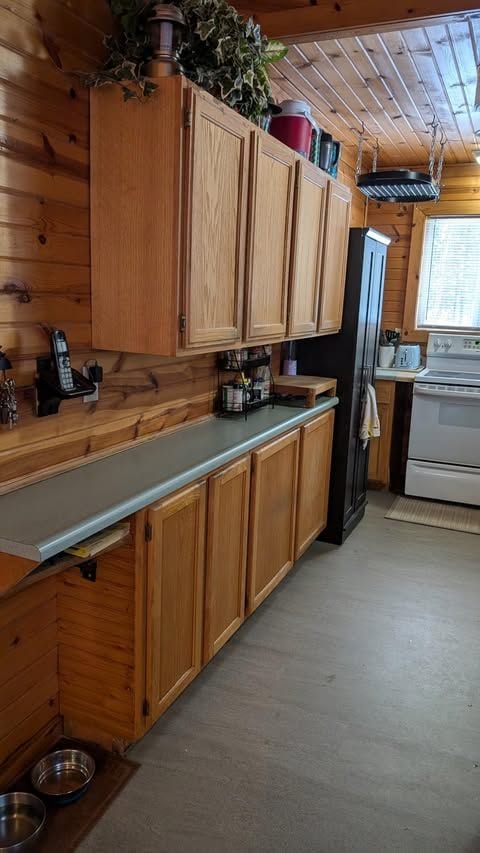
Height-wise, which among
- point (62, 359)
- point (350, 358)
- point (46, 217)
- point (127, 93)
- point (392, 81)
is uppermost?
point (392, 81)

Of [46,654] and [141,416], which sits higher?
[141,416]

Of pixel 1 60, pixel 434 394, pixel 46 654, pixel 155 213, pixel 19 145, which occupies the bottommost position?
pixel 46 654

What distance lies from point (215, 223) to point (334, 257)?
1.34m

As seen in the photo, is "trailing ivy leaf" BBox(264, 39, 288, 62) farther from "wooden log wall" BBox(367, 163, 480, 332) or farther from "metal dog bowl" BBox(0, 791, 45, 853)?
"wooden log wall" BBox(367, 163, 480, 332)

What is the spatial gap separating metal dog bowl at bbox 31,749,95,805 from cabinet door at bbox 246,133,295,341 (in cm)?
155

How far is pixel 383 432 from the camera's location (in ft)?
15.7

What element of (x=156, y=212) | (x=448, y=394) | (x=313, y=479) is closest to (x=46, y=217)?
(x=156, y=212)

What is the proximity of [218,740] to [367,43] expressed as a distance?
2.91 meters

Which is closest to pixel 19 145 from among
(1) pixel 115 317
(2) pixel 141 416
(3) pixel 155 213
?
(3) pixel 155 213

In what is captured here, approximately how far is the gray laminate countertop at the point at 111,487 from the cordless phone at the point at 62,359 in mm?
274

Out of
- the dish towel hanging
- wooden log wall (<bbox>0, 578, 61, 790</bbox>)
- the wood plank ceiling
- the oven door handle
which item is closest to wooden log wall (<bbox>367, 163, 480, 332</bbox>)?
the wood plank ceiling

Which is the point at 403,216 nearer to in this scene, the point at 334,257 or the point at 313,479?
the point at 334,257

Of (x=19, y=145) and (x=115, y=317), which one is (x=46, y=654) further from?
(x=19, y=145)

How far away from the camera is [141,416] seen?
7.60ft
